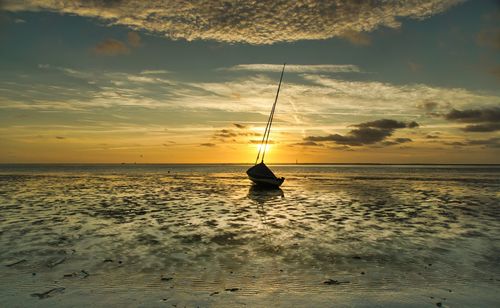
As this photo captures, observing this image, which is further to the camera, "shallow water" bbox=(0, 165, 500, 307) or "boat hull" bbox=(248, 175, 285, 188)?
"boat hull" bbox=(248, 175, 285, 188)

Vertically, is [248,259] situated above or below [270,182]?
below

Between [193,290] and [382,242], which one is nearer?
[193,290]

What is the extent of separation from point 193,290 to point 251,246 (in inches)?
220

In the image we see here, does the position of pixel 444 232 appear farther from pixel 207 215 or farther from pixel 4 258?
pixel 4 258

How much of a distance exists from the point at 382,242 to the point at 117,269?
1110 cm

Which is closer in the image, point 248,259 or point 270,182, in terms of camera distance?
point 248,259

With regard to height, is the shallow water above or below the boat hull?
below

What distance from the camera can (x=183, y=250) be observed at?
1428cm

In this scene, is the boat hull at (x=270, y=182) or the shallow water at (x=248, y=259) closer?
the shallow water at (x=248, y=259)

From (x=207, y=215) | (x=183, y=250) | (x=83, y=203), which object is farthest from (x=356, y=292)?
(x=83, y=203)

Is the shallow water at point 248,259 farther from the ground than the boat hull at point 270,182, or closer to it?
A: closer to it

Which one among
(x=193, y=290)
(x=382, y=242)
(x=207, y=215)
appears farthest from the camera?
(x=207, y=215)

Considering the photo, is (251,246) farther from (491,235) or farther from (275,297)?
(491,235)

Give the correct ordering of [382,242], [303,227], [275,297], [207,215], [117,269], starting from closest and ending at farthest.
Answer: [275,297] < [117,269] < [382,242] < [303,227] < [207,215]
